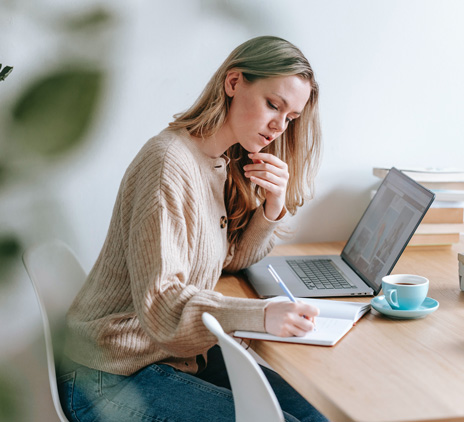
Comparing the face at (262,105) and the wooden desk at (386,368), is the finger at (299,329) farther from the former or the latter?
the face at (262,105)

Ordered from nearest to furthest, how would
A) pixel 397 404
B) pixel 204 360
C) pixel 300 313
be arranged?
pixel 397 404, pixel 300 313, pixel 204 360

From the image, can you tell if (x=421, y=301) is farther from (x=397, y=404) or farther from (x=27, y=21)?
(x=27, y=21)

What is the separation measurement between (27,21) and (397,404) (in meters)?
0.73

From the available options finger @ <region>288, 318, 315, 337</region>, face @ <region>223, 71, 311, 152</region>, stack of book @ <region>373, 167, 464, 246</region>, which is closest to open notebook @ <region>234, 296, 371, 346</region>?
finger @ <region>288, 318, 315, 337</region>

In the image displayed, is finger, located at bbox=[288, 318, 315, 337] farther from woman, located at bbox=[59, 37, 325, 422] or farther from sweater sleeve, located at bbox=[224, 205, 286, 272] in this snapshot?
sweater sleeve, located at bbox=[224, 205, 286, 272]

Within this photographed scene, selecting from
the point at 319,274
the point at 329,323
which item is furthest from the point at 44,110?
the point at 319,274

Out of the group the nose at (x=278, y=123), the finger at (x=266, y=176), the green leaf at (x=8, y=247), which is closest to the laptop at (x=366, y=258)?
the finger at (x=266, y=176)

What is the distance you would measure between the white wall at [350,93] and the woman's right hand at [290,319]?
0.68 m

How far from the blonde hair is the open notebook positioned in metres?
0.32

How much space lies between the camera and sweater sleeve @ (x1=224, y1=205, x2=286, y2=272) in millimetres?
1450

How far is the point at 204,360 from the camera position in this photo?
1284 mm

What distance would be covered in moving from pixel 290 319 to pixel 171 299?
0.66 ft

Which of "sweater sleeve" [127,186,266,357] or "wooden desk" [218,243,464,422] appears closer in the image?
"wooden desk" [218,243,464,422]

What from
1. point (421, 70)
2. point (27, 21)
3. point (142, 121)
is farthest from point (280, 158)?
point (27, 21)
